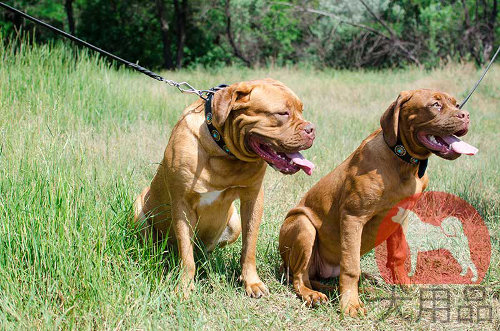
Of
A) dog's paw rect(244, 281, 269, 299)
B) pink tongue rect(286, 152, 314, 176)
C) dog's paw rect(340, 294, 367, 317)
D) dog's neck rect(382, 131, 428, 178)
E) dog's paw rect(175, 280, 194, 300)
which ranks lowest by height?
dog's paw rect(244, 281, 269, 299)

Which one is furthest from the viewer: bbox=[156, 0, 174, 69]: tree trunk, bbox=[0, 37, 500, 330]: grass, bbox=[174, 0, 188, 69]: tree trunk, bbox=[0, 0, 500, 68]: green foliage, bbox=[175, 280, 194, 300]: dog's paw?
bbox=[174, 0, 188, 69]: tree trunk

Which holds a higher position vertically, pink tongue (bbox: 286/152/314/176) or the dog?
pink tongue (bbox: 286/152/314/176)

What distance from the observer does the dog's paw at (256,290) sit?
3.47m

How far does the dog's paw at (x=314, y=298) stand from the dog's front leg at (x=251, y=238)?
28cm

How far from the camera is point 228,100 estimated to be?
9.89 ft

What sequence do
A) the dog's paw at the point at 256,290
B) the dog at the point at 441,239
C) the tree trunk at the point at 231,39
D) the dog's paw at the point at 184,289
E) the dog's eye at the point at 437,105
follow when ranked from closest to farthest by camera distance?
the dog's eye at the point at 437,105, the dog's paw at the point at 184,289, the dog's paw at the point at 256,290, the dog at the point at 441,239, the tree trunk at the point at 231,39

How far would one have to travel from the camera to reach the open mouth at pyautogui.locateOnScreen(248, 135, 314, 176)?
305 centimetres

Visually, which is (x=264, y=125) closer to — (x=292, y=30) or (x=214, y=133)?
(x=214, y=133)

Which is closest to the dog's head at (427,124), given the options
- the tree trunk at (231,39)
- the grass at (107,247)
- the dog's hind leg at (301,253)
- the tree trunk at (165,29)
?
the dog's hind leg at (301,253)

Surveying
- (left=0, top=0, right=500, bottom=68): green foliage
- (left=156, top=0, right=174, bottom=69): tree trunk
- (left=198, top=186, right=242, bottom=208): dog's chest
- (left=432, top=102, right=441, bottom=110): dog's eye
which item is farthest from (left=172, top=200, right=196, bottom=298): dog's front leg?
(left=156, top=0, right=174, bottom=69): tree trunk

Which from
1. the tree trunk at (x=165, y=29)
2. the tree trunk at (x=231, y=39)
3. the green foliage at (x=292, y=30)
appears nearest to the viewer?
the green foliage at (x=292, y=30)

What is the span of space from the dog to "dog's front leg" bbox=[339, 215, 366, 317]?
1.58ft

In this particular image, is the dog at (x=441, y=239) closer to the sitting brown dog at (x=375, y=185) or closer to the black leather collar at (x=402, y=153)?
the sitting brown dog at (x=375, y=185)

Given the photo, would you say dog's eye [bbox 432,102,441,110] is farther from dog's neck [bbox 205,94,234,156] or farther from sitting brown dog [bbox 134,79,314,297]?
dog's neck [bbox 205,94,234,156]
